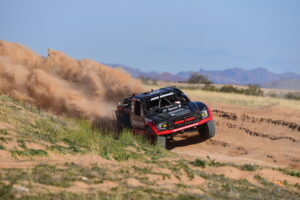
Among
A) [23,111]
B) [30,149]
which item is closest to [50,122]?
[23,111]

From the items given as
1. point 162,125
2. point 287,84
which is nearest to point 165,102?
point 162,125

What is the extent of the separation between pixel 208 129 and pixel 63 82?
7.75 meters

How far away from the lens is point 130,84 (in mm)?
23109

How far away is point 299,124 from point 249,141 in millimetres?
2026

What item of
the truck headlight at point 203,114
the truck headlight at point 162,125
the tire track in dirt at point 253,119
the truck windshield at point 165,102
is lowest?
the tire track in dirt at point 253,119

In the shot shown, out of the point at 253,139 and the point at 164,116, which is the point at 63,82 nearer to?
the point at 164,116

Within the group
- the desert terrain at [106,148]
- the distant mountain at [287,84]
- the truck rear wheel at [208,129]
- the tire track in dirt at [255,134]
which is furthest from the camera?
the distant mountain at [287,84]

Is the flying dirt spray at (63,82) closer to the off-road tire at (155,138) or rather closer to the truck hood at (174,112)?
the truck hood at (174,112)

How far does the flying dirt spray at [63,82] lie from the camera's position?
67.4 ft

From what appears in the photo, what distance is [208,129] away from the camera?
54.6ft

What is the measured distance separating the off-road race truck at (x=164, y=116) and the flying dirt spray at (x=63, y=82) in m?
4.10

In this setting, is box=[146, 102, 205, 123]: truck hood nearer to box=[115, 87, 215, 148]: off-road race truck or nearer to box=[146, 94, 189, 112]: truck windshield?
box=[115, 87, 215, 148]: off-road race truck

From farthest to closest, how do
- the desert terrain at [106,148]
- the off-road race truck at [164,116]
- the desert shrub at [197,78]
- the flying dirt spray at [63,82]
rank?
the desert shrub at [197,78] → the flying dirt spray at [63,82] → the off-road race truck at [164,116] → the desert terrain at [106,148]

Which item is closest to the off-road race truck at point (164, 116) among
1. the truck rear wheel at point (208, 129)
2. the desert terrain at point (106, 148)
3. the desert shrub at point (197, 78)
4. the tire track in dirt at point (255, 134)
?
the truck rear wheel at point (208, 129)
